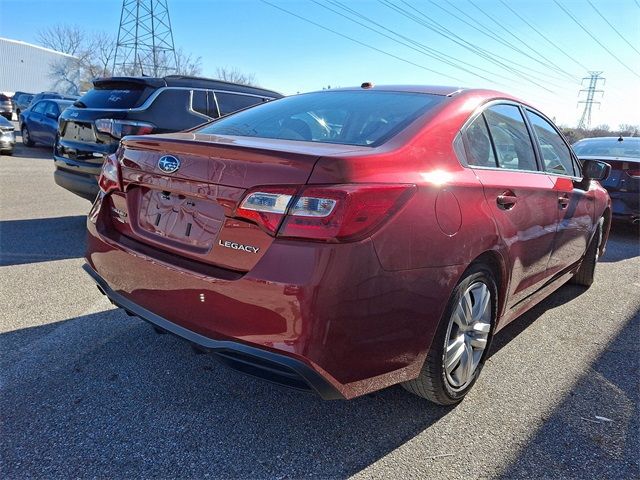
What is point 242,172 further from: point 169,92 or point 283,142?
point 169,92

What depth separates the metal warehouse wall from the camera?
208ft

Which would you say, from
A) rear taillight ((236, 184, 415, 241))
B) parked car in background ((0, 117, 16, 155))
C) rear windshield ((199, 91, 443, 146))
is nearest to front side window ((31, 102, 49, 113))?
parked car in background ((0, 117, 16, 155))

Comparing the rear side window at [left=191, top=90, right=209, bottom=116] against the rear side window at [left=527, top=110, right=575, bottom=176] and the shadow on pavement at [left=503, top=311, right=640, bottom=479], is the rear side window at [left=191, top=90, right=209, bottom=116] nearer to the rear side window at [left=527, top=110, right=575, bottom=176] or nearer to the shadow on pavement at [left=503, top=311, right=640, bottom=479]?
the rear side window at [left=527, top=110, right=575, bottom=176]

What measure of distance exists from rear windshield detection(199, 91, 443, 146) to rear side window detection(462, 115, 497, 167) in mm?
242

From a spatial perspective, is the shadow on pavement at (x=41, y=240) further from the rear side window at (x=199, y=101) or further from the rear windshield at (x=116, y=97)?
the rear side window at (x=199, y=101)

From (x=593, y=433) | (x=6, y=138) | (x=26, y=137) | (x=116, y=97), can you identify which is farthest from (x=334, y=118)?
(x=26, y=137)

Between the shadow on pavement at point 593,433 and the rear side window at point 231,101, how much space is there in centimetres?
522

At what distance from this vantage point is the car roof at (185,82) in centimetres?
568

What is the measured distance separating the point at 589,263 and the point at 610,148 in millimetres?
4575

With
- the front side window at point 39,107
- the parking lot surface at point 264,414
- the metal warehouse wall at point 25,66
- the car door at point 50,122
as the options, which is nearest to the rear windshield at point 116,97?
the parking lot surface at point 264,414

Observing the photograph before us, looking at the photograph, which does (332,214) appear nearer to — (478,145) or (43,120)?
(478,145)

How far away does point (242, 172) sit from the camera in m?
1.92

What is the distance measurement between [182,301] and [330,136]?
43.0 inches

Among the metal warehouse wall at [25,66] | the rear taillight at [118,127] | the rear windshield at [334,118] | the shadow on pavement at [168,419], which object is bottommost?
the shadow on pavement at [168,419]
